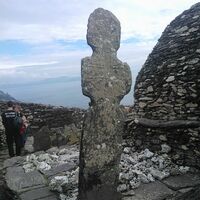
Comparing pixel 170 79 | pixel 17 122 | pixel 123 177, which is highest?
pixel 170 79

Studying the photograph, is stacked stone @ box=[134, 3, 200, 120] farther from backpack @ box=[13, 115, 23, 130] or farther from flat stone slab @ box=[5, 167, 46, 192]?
backpack @ box=[13, 115, 23, 130]

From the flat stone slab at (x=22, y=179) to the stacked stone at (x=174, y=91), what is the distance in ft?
7.72

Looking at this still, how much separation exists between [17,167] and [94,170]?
3.42 meters

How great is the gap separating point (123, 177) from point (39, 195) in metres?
1.47

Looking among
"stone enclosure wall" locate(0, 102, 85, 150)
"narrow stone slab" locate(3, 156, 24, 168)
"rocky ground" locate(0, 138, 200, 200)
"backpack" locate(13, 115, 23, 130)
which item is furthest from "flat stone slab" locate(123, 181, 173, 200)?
"stone enclosure wall" locate(0, 102, 85, 150)

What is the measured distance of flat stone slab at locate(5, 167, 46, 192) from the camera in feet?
24.1

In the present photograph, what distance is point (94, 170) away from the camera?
5.88 meters

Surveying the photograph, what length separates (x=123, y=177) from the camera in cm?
683

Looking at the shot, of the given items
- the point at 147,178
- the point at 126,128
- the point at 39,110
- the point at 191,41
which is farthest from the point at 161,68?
the point at 39,110

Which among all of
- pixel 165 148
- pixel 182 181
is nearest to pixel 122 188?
pixel 182 181

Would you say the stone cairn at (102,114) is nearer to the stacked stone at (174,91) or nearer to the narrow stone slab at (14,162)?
the stacked stone at (174,91)

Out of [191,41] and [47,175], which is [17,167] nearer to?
[47,175]

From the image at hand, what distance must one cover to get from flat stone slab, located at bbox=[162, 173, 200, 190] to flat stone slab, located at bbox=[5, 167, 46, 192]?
232 cm

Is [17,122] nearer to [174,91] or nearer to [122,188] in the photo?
[174,91]
